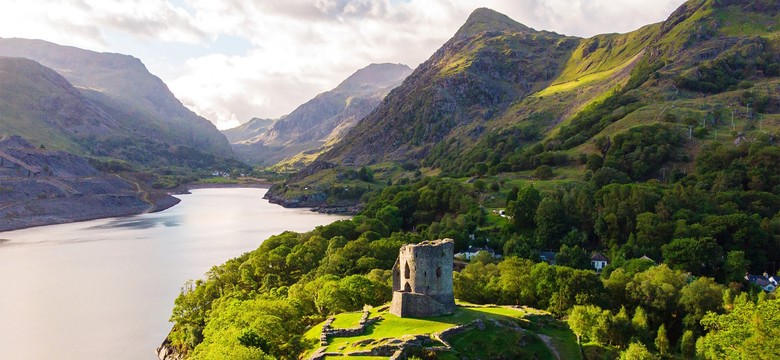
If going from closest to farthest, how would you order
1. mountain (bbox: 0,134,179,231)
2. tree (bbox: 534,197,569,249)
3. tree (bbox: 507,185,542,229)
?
1. tree (bbox: 534,197,569,249)
2. tree (bbox: 507,185,542,229)
3. mountain (bbox: 0,134,179,231)

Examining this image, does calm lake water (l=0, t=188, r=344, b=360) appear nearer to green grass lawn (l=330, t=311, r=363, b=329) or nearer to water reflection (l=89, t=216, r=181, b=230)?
water reflection (l=89, t=216, r=181, b=230)

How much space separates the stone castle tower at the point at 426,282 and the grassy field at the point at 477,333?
82cm

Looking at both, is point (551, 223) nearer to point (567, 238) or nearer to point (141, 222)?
point (567, 238)

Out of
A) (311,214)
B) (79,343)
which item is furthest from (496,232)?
(311,214)

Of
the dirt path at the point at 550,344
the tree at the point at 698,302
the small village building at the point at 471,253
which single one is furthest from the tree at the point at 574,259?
the dirt path at the point at 550,344

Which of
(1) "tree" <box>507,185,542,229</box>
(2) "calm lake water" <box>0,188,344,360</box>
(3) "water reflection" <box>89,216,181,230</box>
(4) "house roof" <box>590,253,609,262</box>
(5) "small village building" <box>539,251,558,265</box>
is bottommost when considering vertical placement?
(2) "calm lake water" <box>0,188,344,360</box>

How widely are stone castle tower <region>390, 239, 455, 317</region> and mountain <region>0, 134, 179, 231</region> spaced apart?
133703 millimetres

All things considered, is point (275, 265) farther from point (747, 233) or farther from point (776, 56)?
point (776, 56)

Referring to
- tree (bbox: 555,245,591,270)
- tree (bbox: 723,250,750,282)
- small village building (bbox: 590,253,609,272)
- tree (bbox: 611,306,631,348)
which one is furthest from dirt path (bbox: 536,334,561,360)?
tree (bbox: 723,250,750,282)

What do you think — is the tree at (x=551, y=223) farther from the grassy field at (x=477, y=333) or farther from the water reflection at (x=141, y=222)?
the water reflection at (x=141, y=222)

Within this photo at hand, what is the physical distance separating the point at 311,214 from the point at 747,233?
395ft

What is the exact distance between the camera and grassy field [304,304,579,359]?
3497 centimetres

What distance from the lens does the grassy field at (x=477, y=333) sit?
115 ft

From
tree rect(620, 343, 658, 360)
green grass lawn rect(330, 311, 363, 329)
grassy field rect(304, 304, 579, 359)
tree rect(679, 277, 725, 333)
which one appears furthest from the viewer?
tree rect(679, 277, 725, 333)
